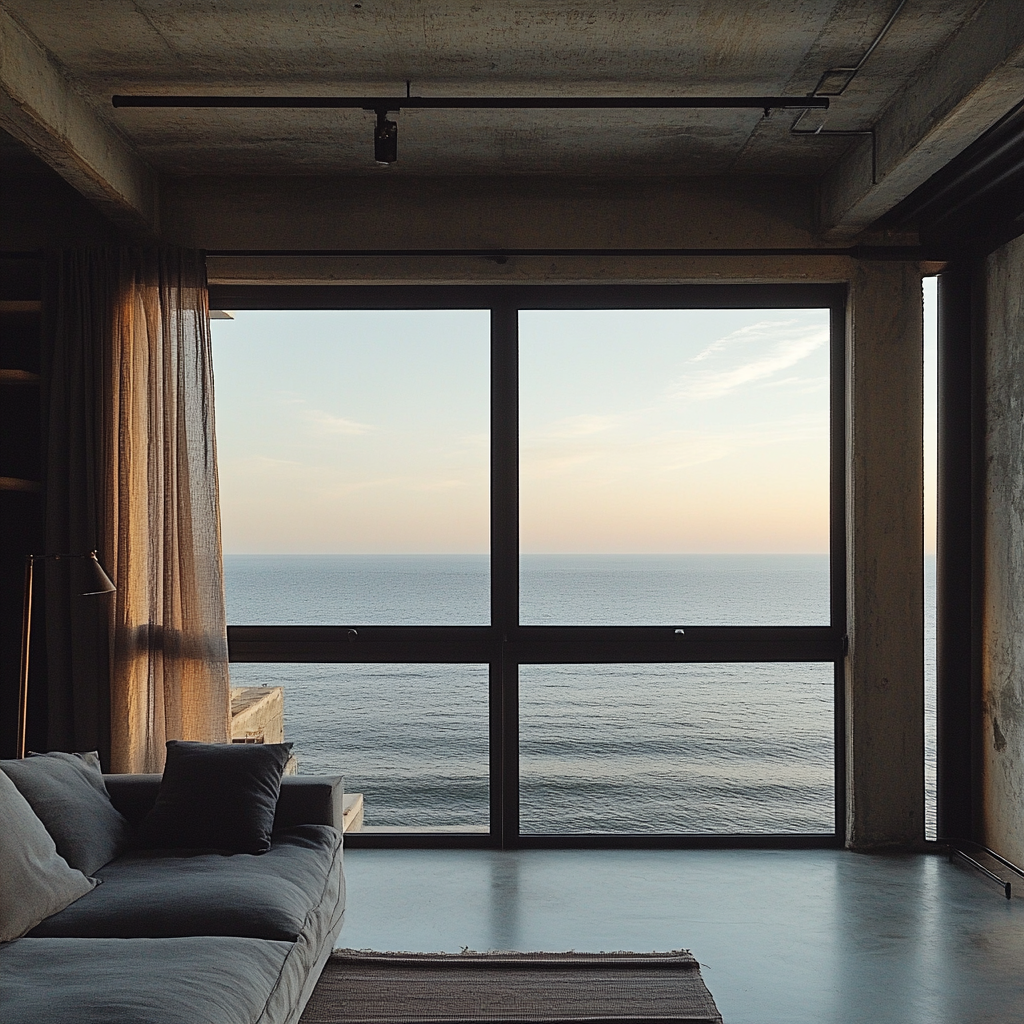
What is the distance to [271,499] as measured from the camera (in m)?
4.93

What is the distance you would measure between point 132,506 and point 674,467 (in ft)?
8.47

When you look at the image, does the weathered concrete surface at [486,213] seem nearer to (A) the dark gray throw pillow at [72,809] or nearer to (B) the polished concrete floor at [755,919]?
(A) the dark gray throw pillow at [72,809]

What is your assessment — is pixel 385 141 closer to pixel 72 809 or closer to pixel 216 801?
pixel 216 801

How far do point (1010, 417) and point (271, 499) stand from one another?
343 cm

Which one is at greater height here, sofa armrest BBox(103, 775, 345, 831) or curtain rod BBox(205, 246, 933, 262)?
curtain rod BBox(205, 246, 933, 262)

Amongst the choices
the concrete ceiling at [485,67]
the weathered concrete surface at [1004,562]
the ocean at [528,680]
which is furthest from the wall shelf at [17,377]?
the weathered concrete surface at [1004,562]

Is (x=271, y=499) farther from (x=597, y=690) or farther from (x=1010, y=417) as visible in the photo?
(x=1010, y=417)

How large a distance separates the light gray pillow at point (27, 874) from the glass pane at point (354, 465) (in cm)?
197

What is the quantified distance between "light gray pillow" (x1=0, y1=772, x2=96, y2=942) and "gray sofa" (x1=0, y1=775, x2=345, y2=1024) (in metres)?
0.03

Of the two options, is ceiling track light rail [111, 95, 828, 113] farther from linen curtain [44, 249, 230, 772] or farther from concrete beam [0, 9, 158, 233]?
linen curtain [44, 249, 230, 772]

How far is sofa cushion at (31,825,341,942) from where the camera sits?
2518 mm

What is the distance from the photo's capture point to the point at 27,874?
2537 millimetres

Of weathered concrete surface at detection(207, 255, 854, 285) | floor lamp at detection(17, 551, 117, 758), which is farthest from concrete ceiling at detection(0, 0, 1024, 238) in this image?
floor lamp at detection(17, 551, 117, 758)

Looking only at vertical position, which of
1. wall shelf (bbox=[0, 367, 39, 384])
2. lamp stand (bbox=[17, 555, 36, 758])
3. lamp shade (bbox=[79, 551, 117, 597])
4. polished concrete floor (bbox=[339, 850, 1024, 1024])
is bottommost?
polished concrete floor (bbox=[339, 850, 1024, 1024])
